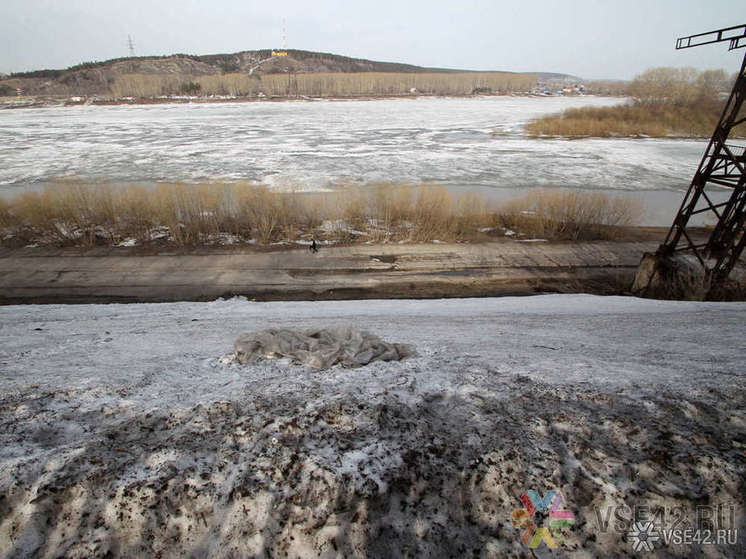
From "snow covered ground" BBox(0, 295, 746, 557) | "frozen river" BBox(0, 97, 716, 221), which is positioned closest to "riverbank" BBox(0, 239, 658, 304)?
"snow covered ground" BBox(0, 295, 746, 557)

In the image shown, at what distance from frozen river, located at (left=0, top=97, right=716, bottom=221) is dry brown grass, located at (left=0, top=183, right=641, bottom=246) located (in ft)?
13.5

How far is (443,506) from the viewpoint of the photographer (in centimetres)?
228

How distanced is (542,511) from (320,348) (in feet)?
9.42

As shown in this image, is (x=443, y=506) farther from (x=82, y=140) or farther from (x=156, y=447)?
(x=82, y=140)

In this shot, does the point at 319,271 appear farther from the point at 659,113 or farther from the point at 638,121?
the point at 659,113

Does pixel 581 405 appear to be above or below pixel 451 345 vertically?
→ above

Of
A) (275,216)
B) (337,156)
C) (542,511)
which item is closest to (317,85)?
(337,156)

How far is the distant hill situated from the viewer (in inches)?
3391

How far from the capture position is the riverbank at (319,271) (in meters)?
10.4

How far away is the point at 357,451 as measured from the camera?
2.60 m

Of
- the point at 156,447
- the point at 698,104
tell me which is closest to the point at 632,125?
the point at 698,104

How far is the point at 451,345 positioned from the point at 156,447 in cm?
365

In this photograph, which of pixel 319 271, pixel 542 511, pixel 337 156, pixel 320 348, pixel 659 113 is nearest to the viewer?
pixel 542 511

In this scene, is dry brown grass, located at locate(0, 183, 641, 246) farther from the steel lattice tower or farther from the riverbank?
the steel lattice tower
